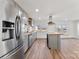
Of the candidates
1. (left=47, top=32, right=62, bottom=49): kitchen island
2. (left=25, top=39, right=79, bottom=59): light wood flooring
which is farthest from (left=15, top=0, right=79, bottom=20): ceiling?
(left=25, top=39, right=79, bottom=59): light wood flooring

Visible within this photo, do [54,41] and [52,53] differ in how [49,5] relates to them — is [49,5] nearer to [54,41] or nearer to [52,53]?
[52,53]

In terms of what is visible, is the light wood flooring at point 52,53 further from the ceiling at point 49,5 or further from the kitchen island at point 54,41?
the ceiling at point 49,5

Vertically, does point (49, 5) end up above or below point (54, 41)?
above

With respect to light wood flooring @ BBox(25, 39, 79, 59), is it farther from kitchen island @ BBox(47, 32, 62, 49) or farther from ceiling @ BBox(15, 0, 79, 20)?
ceiling @ BBox(15, 0, 79, 20)

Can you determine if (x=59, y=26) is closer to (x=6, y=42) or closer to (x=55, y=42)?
(x=55, y=42)

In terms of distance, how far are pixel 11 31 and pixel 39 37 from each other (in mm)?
10996

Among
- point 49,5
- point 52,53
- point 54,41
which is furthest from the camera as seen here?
point 54,41

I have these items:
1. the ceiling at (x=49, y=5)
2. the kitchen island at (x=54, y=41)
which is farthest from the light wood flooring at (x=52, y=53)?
the ceiling at (x=49, y=5)

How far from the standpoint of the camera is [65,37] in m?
13.7

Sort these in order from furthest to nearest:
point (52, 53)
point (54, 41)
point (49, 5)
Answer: point (54, 41) < point (52, 53) < point (49, 5)

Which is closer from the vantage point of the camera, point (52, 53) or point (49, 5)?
point (49, 5)

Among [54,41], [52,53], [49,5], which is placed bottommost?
[52,53]

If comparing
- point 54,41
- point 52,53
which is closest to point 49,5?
point 52,53

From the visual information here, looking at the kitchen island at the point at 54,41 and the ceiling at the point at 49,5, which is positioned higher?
the ceiling at the point at 49,5
